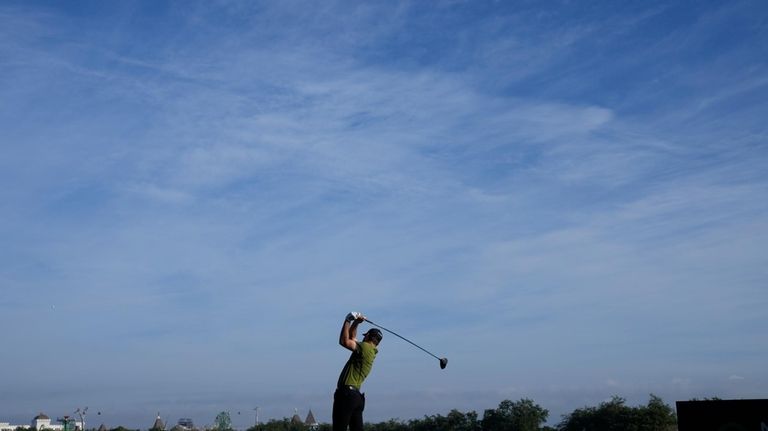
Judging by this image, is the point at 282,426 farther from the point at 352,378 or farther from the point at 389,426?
the point at 352,378

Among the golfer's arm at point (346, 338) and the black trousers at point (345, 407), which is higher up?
the golfer's arm at point (346, 338)

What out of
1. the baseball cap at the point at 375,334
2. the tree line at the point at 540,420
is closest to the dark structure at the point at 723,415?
the baseball cap at the point at 375,334

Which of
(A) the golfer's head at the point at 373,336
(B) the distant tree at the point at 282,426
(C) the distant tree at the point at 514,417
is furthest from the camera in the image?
(B) the distant tree at the point at 282,426

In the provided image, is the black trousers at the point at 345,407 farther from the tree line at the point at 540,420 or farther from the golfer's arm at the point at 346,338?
the tree line at the point at 540,420

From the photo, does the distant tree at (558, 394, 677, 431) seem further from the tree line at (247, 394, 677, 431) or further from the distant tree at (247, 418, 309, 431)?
the distant tree at (247, 418, 309, 431)

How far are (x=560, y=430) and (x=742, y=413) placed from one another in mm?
67510

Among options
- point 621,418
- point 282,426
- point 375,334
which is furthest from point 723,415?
point 282,426

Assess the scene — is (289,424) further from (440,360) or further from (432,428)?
(440,360)

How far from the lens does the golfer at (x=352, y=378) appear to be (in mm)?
12305

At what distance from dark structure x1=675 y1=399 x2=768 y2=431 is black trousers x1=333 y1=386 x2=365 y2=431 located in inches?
178

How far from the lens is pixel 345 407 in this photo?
40.3 feet

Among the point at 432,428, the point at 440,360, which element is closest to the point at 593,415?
the point at 432,428

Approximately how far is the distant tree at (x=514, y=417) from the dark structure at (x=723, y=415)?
70197mm

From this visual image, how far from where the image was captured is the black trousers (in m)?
12.3
